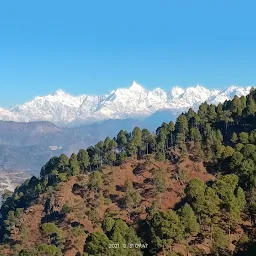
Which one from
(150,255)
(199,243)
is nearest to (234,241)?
(199,243)

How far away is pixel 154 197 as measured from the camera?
108 metres

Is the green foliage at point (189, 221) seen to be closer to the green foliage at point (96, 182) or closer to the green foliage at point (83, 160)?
the green foliage at point (96, 182)

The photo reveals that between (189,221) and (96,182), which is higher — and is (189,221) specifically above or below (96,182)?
below

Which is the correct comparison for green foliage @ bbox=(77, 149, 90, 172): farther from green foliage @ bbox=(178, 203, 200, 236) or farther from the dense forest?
green foliage @ bbox=(178, 203, 200, 236)

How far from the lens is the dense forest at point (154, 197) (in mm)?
72812

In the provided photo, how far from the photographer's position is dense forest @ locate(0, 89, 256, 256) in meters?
72.8
